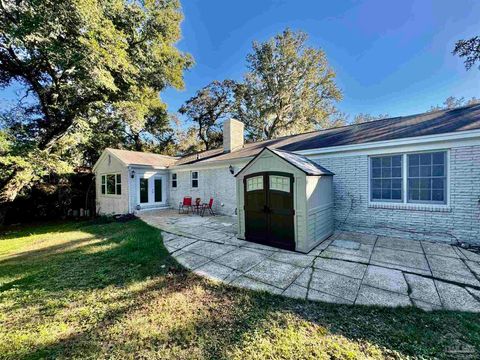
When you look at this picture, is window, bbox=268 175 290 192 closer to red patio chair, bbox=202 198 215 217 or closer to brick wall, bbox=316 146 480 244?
brick wall, bbox=316 146 480 244

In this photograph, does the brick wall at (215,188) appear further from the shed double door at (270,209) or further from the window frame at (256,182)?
the shed double door at (270,209)

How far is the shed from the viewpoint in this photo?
5.44 metres

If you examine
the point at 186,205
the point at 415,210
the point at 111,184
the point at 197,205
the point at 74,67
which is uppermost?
the point at 74,67

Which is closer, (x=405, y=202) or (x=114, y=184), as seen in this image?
(x=405, y=202)

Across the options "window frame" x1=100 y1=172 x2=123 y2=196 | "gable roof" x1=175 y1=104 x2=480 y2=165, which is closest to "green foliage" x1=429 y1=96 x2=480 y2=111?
"gable roof" x1=175 y1=104 x2=480 y2=165

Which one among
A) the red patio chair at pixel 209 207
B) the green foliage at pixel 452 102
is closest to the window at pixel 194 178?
the red patio chair at pixel 209 207

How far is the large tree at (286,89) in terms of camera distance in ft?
74.0

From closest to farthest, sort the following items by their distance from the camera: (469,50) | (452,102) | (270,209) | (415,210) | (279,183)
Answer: (279,183), (270,209), (415,210), (469,50), (452,102)

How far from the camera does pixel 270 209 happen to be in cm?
597

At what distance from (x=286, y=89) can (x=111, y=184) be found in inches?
776

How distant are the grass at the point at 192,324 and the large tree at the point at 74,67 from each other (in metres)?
8.80

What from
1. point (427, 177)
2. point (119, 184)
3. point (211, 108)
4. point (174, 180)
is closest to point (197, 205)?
point (174, 180)

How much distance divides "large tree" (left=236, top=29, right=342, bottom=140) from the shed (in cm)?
1890

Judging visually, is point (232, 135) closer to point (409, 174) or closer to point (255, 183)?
point (255, 183)
